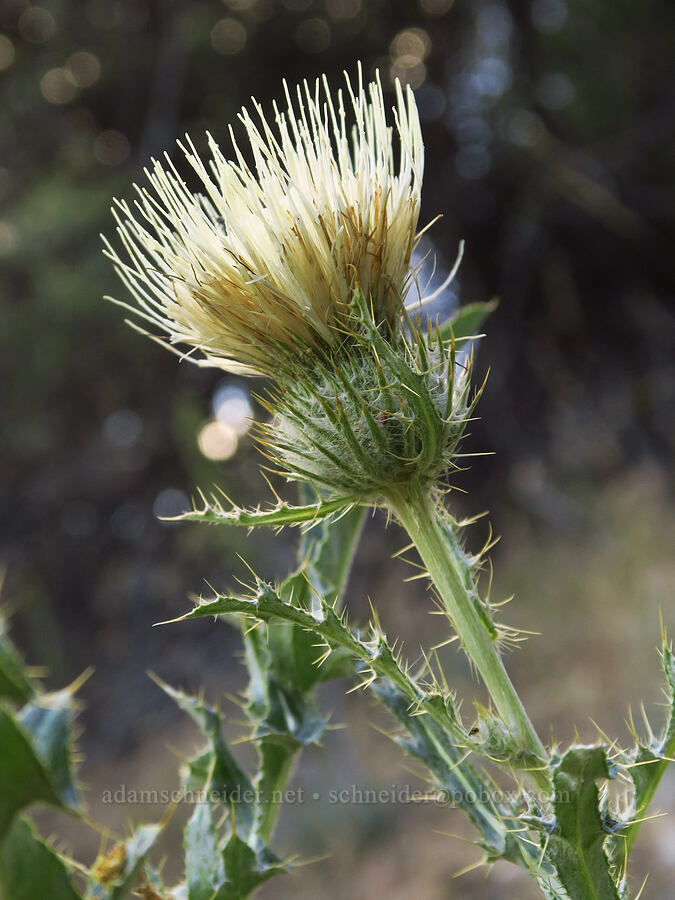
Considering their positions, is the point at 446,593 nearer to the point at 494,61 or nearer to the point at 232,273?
the point at 232,273

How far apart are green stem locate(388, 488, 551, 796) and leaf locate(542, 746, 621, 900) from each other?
3.4 inches

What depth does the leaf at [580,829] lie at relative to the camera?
952 mm

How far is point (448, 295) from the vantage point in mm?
7367

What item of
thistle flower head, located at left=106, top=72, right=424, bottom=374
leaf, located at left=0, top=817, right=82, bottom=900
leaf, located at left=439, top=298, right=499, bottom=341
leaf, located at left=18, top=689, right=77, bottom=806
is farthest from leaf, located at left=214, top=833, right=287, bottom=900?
leaf, located at left=439, top=298, right=499, bottom=341

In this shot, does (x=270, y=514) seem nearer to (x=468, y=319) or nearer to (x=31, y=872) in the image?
(x=468, y=319)

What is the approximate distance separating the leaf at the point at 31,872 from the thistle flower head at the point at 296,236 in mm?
1054

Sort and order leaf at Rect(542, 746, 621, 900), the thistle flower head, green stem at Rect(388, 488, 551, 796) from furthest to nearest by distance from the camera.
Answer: the thistle flower head, green stem at Rect(388, 488, 551, 796), leaf at Rect(542, 746, 621, 900)

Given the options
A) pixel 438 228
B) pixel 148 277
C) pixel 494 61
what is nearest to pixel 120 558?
pixel 438 228

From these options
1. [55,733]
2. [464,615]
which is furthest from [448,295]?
[464,615]

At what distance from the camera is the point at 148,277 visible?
1.40 meters

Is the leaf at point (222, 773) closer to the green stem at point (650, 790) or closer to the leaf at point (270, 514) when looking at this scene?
the leaf at point (270, 514)

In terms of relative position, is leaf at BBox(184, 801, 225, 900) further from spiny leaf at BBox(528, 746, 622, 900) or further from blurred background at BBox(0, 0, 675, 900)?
blurred background at BBox(0, 0, 675, 900)

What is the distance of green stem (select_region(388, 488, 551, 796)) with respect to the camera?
3.61 ft

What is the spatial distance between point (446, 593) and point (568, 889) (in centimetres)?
43
